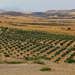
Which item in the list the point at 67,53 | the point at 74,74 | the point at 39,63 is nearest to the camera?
the point at 74,74

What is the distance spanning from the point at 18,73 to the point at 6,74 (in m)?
0.71

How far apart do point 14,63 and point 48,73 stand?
4471 millimetres

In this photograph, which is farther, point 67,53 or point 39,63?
point 67,53

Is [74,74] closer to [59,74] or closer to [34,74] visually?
[59,74]

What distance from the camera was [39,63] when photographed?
12.0m

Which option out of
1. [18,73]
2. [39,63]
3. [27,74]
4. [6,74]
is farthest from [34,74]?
[39,63]

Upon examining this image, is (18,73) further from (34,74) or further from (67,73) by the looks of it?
(67,73)

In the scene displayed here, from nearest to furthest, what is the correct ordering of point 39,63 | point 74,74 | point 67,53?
point 74,74 < point 39,63 < point 67,53

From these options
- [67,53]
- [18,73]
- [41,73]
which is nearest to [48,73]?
[41,73]

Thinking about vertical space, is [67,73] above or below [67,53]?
above

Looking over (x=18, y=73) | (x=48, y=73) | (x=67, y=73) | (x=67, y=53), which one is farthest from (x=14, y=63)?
(x=67, y=53)

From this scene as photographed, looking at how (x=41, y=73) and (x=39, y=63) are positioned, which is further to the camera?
(x=39, y=63)

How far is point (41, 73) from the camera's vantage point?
880 cm

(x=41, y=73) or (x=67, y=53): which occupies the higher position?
(x=41, y=73)
